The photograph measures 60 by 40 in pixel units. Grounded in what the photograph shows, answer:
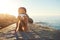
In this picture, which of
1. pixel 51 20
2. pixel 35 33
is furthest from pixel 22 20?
pixel 51 20

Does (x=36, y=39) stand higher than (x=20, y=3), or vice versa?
(x=20, y=3)

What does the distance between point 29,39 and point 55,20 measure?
1.19ft

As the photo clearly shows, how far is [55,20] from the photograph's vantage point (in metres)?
1.86

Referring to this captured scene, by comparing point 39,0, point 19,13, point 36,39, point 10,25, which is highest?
point 39,0

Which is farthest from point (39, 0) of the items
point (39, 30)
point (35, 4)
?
point (39, 30)

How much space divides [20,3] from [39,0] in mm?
216

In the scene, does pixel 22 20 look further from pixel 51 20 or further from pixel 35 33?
pixel 51 20

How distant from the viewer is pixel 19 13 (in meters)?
1.83

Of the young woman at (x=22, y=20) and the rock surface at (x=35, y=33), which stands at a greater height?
the young woman at (x=22, y=20)

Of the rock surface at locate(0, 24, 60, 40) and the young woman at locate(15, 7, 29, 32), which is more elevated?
the young woman at locate(15, 7, 29, 32)

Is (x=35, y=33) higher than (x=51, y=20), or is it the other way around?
(x=51, y=20)

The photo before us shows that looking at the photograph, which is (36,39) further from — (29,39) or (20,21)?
(20,21)

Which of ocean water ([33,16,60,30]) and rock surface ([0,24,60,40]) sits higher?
ocean water ([33,16,60,30])

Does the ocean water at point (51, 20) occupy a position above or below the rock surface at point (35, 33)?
above
